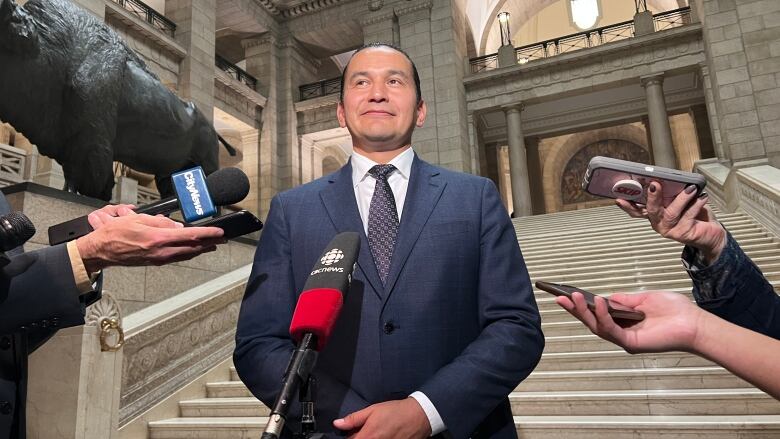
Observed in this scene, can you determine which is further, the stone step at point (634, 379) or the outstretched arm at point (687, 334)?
the stone step at point (634, 379)

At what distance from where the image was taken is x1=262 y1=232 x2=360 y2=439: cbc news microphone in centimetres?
96

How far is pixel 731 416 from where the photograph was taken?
11.7ft

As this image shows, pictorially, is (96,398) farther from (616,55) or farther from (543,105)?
(543,105)

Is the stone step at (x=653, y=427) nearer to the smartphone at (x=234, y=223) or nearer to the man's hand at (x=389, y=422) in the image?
the man's hand at (x=389, y=422)

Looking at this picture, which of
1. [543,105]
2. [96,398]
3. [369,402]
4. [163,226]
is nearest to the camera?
[163,226]

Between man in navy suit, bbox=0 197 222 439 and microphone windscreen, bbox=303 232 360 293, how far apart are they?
28 centimetres

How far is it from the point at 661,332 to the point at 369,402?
0.84 metres

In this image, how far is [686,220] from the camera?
5.57 feet

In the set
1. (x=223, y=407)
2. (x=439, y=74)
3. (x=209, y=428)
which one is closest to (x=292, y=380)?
(x=209, y=428)

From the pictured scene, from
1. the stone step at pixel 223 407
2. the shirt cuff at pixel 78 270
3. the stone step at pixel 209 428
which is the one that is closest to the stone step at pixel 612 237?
the stone step at pixel 223 407

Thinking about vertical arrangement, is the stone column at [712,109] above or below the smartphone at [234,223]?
above

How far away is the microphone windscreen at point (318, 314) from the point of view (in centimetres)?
111

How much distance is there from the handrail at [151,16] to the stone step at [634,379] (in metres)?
14.3

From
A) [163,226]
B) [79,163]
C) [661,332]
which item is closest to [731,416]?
[661,332]
